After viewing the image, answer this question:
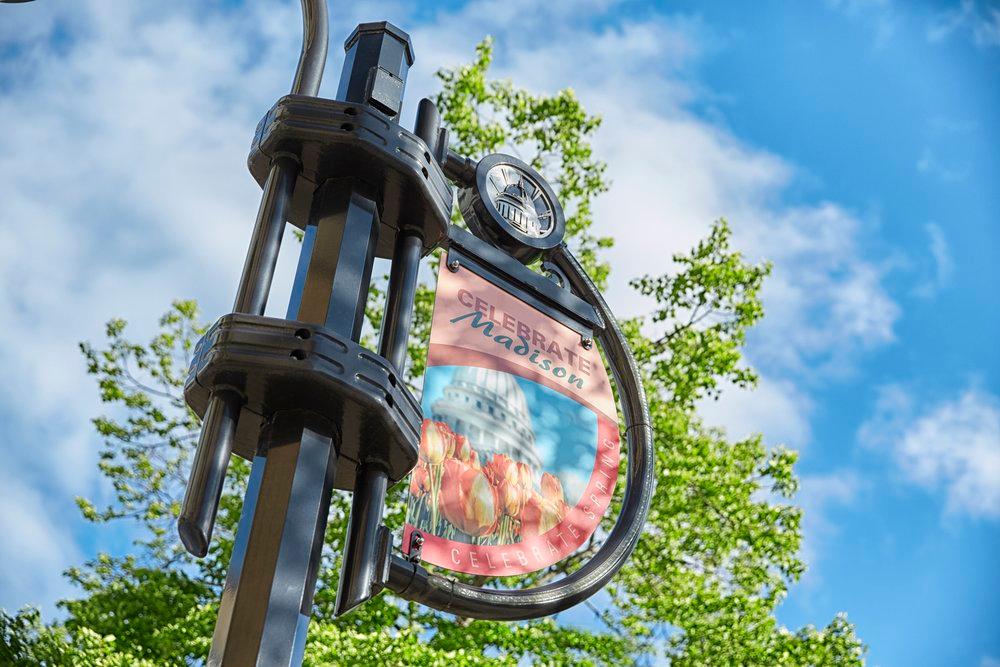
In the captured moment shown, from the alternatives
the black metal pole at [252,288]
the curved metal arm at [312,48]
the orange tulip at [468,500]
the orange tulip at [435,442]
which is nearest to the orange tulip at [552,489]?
the orange tulip at [468,500]

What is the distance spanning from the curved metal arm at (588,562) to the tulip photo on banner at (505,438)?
0.07 metres

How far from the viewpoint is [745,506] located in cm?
1141

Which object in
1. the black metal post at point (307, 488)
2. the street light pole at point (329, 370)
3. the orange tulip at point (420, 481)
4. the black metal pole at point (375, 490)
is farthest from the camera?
the orange tulip at point (420, 481)

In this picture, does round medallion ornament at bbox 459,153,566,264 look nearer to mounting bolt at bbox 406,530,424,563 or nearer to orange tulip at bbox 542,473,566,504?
orange tulip at bbox 542,473,566,504

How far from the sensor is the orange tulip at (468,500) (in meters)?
2.72

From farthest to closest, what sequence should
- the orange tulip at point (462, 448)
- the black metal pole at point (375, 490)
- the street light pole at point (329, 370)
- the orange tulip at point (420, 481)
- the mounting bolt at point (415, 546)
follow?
the orange tulip at point (462, 448) < the orange tulip at point (420, 481) < the mounting bolt at point (415, 546) < the black metal pole at point (375, 490) < the street light pole at point (329, 370)

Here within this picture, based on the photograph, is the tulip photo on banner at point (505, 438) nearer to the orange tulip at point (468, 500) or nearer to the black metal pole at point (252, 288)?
the orange tulip at point (468, 500)

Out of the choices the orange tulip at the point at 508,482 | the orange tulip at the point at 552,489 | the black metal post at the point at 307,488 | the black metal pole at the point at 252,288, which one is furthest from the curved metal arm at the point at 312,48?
the orange tulip at the point at 552,489

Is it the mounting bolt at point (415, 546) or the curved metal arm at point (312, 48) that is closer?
the mounting bolt at point (415, 546)

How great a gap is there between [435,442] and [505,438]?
9.9 inches

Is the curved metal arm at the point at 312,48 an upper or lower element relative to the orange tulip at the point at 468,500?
upper

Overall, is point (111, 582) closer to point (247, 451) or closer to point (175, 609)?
point (175, 609)

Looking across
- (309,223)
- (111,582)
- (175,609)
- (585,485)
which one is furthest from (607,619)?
(309,223)

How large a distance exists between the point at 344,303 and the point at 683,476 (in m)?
8.88
